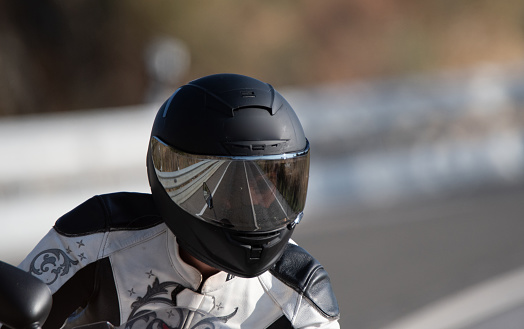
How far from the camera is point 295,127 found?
9.46ft

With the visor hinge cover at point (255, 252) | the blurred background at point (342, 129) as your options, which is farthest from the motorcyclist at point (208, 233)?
the blurred background at point (342, 129)

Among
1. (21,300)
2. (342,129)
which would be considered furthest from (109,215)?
(342,129)

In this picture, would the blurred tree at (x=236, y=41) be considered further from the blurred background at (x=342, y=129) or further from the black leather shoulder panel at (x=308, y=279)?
the black leather shoulder panel at (x=308, y=279)

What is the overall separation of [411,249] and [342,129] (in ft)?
11.9

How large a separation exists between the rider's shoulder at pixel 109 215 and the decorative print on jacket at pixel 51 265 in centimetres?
8

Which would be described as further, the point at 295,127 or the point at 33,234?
the point at 33,234

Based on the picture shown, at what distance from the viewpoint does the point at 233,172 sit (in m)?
2.67

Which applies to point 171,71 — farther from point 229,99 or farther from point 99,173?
point 229,99

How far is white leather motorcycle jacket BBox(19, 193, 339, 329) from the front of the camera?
2832 millimetres

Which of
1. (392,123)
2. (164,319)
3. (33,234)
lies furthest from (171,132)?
(392,123)

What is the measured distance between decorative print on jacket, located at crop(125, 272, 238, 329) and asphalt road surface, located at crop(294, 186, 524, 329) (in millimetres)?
4051

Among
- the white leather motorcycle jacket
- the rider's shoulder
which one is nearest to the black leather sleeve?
the white leather motorcycle jacket

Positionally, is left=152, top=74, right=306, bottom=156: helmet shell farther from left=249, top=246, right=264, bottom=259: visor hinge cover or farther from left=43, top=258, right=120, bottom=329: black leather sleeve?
left=43, top=258, right=120, bottom=329: black leather sleeve

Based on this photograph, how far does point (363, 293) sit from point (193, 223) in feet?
17.4
